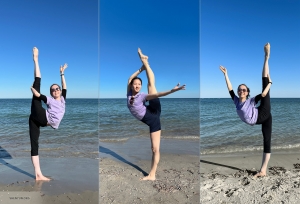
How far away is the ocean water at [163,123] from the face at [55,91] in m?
0.85

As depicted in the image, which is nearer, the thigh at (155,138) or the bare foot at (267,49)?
the thigh at (155,138)

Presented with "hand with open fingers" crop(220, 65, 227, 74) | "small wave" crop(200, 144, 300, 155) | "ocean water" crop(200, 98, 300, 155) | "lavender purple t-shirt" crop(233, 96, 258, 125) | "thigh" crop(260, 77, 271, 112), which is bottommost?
"small wave" crop(200, 144, 300, 155)

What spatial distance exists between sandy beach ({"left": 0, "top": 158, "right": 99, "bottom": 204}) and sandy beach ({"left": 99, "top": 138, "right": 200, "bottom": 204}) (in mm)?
208

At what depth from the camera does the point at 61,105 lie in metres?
2.10

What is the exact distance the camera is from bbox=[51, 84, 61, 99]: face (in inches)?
82.0

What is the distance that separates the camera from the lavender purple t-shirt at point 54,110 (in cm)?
206

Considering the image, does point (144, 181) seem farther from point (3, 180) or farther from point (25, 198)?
point (3, 180)

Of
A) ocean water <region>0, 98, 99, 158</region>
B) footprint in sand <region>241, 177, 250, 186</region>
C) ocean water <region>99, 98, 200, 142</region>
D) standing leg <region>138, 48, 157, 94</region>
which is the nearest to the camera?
standing leg <region>138, 48, 157, 94</region>

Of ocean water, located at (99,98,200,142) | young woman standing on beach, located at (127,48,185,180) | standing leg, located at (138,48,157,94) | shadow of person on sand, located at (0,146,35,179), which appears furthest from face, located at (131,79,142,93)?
shadow of person on sand, located at (0,146,35,179)

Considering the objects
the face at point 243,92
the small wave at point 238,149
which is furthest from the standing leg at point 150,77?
the small wave at point 238,149

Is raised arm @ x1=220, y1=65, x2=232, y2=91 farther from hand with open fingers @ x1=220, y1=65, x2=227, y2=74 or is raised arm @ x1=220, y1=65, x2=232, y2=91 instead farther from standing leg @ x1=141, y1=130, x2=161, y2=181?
standing leg @ x1=141, y1=130, x2=161, y2=181

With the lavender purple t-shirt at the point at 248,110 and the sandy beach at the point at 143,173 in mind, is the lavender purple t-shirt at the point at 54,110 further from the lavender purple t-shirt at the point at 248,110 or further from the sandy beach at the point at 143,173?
the lavender purple t-shirt at the point at 248,110

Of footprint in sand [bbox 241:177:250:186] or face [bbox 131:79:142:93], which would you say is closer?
face [bbox 131:79:142:93]

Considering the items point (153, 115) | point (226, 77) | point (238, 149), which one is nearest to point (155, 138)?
point (153, 115)
